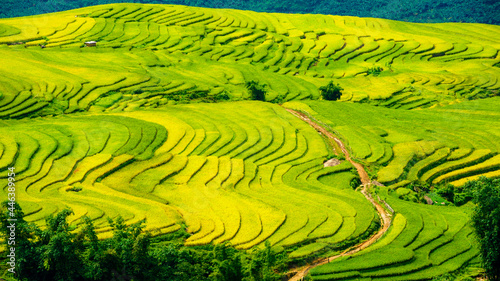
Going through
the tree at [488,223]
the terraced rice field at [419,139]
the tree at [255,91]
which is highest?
the tree at [255,91]

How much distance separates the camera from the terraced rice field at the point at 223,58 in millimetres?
50062

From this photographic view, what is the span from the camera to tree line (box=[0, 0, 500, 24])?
108m

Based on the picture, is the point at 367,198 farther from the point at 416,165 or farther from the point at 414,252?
the point at 414,252

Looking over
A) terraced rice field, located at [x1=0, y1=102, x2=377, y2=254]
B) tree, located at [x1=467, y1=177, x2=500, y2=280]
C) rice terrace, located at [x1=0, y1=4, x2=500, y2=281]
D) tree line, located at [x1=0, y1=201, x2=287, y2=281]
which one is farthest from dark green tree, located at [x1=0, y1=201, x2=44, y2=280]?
tree, located at [x1=467, y1=177, x2=500, y2=280]

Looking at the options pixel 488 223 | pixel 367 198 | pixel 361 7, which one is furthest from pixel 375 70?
pixel 361 7

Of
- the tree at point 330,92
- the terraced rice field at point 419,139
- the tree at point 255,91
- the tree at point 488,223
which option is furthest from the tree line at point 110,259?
the tree at point 330,92

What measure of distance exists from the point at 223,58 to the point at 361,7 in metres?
71.9

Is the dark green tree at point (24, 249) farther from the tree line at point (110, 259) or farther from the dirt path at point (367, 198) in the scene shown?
the dirt path at point (367, 198)

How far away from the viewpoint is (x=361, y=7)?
420 ft

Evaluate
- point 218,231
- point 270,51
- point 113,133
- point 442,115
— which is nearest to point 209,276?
point 218,231

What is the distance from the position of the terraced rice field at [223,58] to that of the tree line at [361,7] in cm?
2413

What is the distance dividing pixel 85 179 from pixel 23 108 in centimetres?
1492

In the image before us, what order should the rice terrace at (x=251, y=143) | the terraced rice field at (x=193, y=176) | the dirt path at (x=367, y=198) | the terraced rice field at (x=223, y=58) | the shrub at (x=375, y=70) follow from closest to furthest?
the dirt path at (x=367, y=198) < the rice terrace at (x=251, y=143) < the terraced rice field at (x=193, y=176) < the terraced rice field at (x=223, y=58) < the shrub at (x=375, y=70)

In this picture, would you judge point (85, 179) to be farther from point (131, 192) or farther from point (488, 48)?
point (488, 48)
